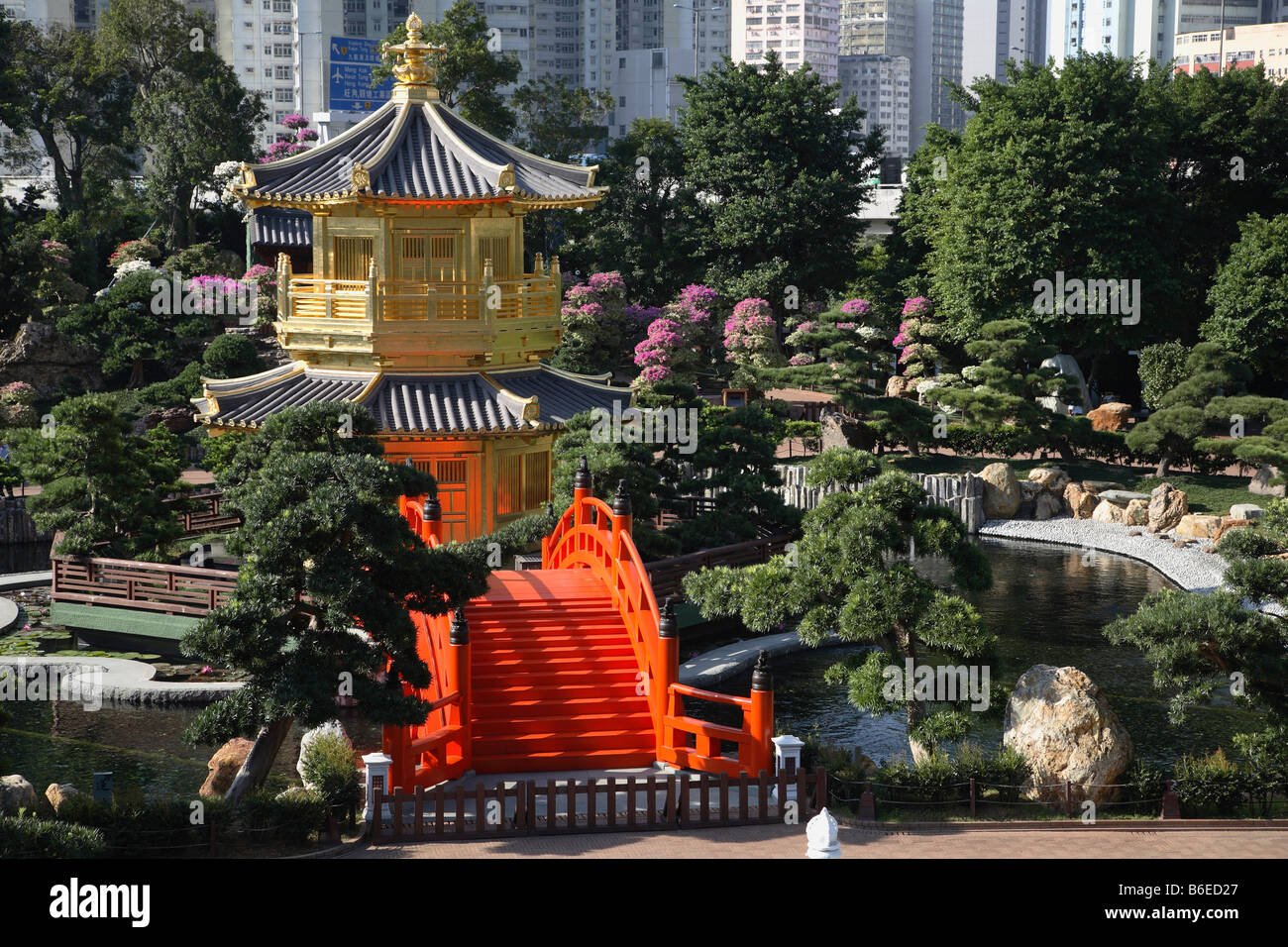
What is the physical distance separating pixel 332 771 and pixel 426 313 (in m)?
14.2

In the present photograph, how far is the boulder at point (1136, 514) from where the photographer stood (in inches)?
1615

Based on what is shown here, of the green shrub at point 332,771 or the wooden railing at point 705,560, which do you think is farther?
the wooden railing at point 705,560

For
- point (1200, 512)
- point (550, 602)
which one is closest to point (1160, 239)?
point (1200, 512)

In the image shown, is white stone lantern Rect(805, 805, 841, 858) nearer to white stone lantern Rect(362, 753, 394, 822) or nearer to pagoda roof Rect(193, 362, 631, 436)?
white stone lantern Rect(362, 753, 394, 822)

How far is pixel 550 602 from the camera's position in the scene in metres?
23.0

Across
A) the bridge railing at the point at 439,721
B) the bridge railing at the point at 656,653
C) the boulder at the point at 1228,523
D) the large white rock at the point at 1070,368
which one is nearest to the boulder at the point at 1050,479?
the boulder at the point at 1228,523

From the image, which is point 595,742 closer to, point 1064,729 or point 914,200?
point 1064,729

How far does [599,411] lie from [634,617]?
8.16 m

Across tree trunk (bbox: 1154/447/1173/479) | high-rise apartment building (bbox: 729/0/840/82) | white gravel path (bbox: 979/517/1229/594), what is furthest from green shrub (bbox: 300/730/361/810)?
high-rise apartment building (bbox: 729/0/840/82)

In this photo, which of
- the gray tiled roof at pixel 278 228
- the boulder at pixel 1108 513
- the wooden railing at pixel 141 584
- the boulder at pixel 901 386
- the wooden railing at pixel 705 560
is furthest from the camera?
the gray tiled roof at pixel 278 228

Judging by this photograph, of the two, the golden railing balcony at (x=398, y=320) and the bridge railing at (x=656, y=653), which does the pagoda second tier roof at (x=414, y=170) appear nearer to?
the golden railing balcony at (x=398, y=320)

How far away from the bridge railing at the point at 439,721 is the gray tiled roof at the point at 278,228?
38.5 m

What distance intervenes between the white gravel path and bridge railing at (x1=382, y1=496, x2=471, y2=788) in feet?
64.8

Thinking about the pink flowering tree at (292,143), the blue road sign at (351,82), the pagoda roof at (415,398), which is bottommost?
the pagoda roof at (415,398)
